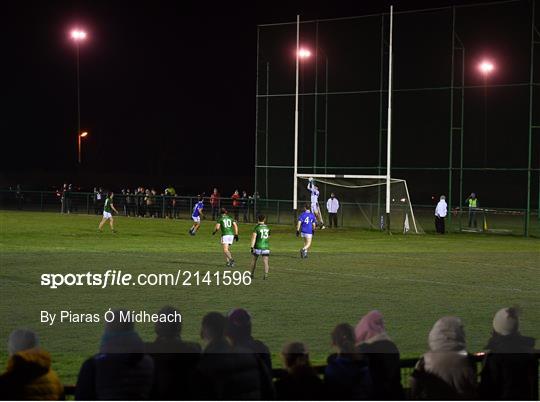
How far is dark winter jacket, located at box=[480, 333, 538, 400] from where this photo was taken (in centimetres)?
690

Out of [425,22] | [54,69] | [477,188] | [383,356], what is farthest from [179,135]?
[383,356]

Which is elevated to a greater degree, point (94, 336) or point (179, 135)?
point (179, 135)

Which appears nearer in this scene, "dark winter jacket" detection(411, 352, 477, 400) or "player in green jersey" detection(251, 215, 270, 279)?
"dark winter jacket" detection(411, 352, 477, 400)

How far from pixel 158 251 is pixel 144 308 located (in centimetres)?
1224

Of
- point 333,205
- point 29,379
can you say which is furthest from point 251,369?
point 333,205

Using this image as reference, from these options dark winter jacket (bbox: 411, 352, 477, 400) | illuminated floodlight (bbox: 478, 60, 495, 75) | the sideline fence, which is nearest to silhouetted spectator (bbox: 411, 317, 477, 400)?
dark winter jacket (bbox: 411, 352, 477, 400)

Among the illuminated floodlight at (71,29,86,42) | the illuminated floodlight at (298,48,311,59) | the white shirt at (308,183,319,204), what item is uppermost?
the illuminated floodlight at (71,29,86,42)

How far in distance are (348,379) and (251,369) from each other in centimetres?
70

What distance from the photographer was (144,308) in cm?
1680

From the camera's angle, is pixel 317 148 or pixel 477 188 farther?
pixel 477 188

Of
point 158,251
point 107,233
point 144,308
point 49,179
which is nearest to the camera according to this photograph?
point 144,308

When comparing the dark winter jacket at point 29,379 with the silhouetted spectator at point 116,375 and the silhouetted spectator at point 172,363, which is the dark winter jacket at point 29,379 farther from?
the silhouetted spectator at point 172,363

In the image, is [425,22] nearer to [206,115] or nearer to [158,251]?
[158,251]

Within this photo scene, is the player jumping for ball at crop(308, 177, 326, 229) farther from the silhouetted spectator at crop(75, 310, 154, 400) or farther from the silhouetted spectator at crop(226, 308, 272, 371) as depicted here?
the silhouetted spectator at crop(75, 310, 154, 400)
